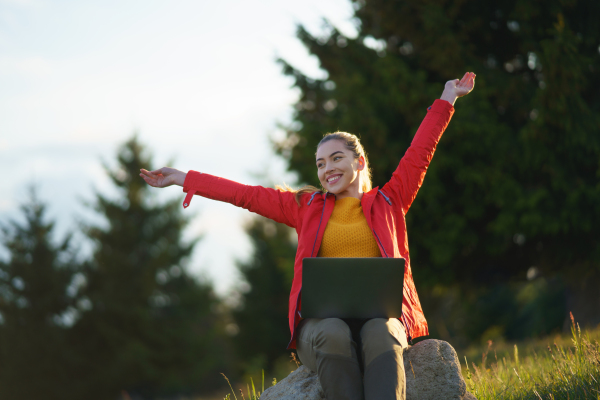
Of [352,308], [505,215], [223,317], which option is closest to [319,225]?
[352,308]

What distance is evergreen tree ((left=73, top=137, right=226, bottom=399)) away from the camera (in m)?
17.5

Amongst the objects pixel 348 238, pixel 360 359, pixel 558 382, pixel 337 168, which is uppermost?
pixel 337 168

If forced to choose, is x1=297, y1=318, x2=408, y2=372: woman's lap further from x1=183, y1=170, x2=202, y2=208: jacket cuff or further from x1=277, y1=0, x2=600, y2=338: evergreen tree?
x1=277, y1=0, x2=600, y2=338: evergreen tree

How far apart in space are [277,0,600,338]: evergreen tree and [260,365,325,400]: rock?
17.6 feet

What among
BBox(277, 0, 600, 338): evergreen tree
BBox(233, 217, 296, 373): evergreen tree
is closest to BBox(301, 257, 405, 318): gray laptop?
BBox(277, 0, 600, 338): evergreen tree

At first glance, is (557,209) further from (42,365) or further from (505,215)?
(42,365)

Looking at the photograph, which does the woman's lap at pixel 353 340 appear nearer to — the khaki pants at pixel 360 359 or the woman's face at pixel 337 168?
the khaki pants at pixel 360 359

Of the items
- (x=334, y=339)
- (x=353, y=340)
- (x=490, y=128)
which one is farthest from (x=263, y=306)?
(x=334, y=339)

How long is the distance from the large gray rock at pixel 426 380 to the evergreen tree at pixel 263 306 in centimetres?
1695

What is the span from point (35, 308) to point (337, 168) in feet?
58.9

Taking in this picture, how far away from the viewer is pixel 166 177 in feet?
10.4

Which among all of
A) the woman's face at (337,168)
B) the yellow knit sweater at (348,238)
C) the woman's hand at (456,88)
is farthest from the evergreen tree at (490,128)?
the yellow knit sweater at (348,238)

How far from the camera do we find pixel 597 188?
683 cm

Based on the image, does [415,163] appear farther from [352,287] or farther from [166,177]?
[166,177]
